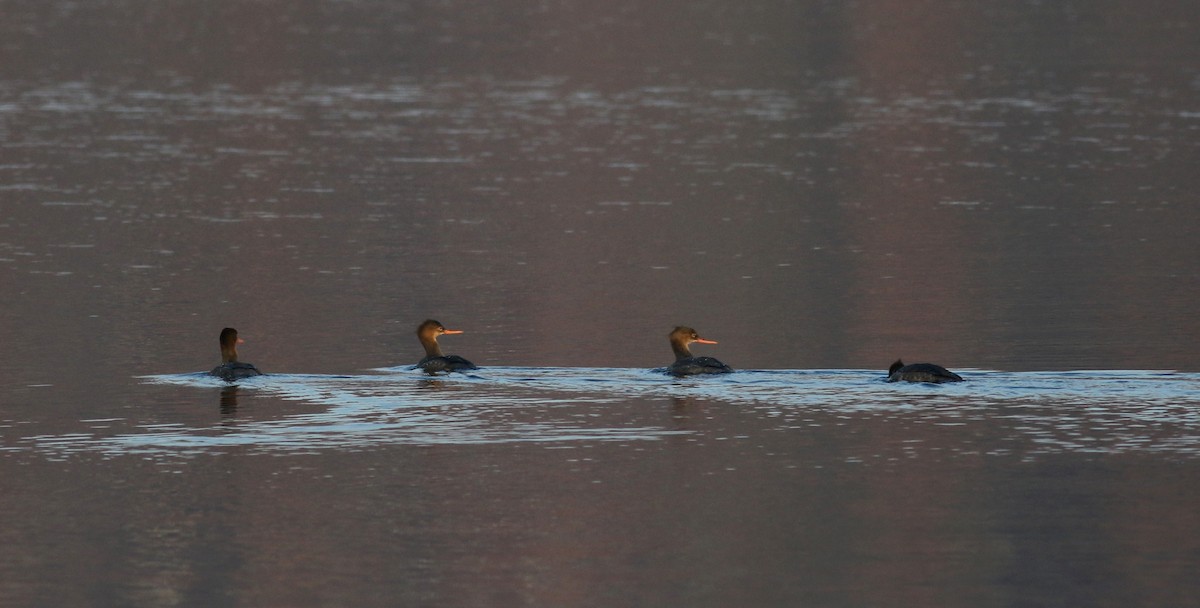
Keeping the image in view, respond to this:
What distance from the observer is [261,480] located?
18.4m

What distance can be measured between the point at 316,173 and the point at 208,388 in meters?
21.6

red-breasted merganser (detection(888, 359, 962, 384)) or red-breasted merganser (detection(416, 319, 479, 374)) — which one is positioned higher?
red-breasted merganser (detection(416, 319, 479, 374))

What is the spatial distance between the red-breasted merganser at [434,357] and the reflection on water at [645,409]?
162 mm

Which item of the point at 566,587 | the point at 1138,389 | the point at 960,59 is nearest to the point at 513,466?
the point at 566,587

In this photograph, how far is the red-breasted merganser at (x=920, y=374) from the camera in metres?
21.8

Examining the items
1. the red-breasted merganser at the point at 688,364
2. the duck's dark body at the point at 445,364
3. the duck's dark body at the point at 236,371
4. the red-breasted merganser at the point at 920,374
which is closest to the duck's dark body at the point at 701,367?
the red-breasted merganser at the point at 688,364

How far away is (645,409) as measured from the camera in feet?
70.6

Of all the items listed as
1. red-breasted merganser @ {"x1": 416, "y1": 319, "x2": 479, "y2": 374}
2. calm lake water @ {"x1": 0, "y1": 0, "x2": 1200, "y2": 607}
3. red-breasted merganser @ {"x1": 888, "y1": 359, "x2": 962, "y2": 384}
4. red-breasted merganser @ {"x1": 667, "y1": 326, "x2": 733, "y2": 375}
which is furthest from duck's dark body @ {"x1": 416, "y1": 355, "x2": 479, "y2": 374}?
red-breasted merganser @ {"x1": 888, "y1": 359, "x2": 962, "y2": 384}

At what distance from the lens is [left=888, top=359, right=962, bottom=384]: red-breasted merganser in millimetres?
21750

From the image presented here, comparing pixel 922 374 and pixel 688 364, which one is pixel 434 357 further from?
pixel 922 374

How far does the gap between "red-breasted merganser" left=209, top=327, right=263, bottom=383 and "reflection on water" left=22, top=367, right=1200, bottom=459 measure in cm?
16

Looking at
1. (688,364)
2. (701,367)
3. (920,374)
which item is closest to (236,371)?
(688,364)

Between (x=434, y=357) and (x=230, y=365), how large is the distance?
220 cm

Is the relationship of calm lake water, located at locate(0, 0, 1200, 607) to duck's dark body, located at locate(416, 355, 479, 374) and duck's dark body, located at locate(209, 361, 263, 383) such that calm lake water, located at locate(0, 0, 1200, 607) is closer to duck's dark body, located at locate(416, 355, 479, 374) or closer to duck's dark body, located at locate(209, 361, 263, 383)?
duck's dark body, located at locate(209, 361, 263, 383)
